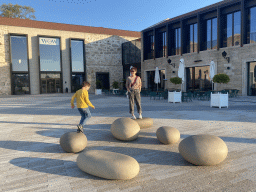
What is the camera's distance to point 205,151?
327cm

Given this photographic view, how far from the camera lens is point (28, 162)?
3.67m

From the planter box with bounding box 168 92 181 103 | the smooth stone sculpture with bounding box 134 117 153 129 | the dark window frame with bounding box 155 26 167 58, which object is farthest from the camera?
the dark window frame with bounding box 155 26 167 58

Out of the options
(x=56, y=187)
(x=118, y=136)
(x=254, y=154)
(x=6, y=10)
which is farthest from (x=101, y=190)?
(x=6, y=10)

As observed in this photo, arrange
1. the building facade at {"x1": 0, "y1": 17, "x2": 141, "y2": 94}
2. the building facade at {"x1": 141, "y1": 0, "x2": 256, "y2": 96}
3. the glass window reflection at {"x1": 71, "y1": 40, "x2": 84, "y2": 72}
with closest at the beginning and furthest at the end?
1. the building facade at {"x1": 141, "y1": 0, "x2": 256, "y2": 96}
2. the building facade at {"x1": 0, "y1": 17, "x2": 141, "y2": 94}
3. the glass window reflection at {"x1": 71, "y1": 40, "x2": 84, "y2": 72}

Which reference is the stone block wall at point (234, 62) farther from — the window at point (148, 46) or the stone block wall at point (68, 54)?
the stone block wall at point (68, 54)

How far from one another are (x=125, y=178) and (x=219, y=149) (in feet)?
5.14

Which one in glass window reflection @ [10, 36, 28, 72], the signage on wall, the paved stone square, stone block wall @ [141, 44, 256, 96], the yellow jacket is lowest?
the paved stone square

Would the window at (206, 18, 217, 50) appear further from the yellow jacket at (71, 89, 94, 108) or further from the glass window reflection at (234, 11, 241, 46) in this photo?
the yellow jacket at (71, 89, 94, 108)

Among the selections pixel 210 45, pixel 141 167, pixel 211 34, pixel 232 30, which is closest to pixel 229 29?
pixel 232 30

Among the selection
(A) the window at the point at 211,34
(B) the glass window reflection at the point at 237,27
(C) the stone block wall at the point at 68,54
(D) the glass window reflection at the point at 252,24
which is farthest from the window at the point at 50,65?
(D) the glass window reflection at the point at 252,24

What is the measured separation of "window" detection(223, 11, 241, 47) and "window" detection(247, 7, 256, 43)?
77cm

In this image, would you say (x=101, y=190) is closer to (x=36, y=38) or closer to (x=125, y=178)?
(x=125, y=178)

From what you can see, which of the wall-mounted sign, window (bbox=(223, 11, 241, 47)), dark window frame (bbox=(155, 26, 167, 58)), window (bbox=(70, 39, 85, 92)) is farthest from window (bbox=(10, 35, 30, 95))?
window (bbox=(223, 11, 241, 47))

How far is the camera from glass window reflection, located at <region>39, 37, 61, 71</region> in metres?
28.4
